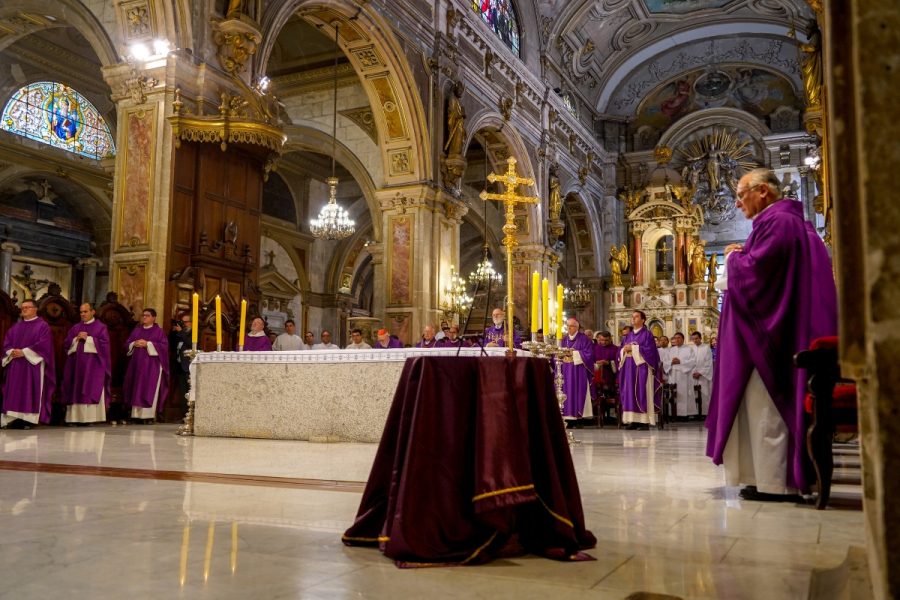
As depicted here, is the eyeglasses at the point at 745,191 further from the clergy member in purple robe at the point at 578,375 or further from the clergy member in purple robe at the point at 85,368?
the clergy member in purple robe at the point at 85,368

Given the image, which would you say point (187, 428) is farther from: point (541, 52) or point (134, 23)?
point (541, 52)

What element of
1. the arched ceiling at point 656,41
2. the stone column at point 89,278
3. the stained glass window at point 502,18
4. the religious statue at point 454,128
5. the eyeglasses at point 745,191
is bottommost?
the eyeglasses at point 745,191

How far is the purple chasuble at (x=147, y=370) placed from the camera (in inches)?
373

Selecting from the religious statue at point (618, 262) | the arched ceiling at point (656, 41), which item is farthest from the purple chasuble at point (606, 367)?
the religious statue at point (618, 262)

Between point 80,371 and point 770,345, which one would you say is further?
point 80,371

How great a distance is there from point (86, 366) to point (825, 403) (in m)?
8.65

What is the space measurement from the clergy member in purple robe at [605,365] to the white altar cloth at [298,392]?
570 centimetres

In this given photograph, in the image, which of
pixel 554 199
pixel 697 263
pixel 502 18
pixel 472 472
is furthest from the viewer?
pixel 697 263

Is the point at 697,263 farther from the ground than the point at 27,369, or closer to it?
farther from the ground

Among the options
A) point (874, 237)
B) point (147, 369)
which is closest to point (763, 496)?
point (874, 237)

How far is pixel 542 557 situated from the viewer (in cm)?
261

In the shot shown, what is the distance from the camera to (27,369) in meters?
9.01

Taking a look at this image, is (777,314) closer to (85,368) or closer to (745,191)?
(745,191)

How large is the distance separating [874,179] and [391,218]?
1419 cm
